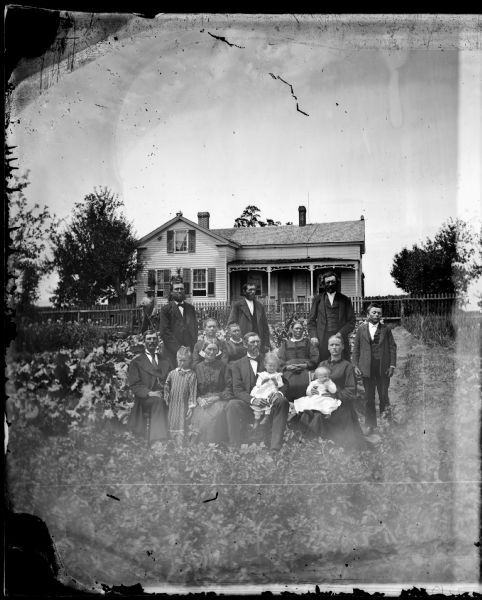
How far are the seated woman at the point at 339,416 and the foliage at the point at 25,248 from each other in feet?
6.61

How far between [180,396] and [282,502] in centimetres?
96

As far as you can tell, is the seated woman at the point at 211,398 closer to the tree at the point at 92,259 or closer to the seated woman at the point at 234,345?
the seated woman at the point at 234,345

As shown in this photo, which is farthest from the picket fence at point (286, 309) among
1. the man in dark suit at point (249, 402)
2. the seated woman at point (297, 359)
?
the man in dark suit at point (249, 402)

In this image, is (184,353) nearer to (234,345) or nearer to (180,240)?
(234,345)

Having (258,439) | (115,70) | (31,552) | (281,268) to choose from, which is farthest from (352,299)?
(31,552)

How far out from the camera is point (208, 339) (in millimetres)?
3551

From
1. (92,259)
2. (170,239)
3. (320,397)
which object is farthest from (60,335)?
(320,397)

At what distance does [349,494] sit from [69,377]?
204 centimetres

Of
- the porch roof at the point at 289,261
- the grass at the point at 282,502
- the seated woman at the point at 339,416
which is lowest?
the grass at the point at 282,502

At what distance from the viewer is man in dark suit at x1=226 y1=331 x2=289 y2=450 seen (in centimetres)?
346

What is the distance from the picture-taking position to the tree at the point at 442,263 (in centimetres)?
346

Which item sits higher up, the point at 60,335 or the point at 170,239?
the point at 170,239

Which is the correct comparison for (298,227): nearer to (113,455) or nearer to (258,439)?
(258,439)

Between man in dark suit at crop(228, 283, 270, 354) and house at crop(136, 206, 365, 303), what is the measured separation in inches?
2.6
